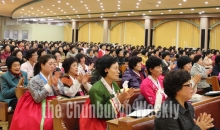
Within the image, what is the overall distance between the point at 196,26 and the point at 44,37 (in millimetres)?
16792

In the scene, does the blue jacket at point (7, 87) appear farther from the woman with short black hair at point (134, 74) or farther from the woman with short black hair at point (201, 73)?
the woman with short black hair at point (201, 73)

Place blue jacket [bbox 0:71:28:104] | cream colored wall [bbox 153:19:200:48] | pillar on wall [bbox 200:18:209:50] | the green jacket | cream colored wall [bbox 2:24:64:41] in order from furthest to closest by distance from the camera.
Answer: cream colored wall [bbox 2:24:64:41] → cream colored wall [bbox 153:19:200:48] → pillar on wall [bbox 200:18:209:50] → blue jacket [bbox 0:71:28:104] → the green jacket

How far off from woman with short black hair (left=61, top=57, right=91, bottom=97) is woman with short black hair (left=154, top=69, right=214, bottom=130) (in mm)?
1719

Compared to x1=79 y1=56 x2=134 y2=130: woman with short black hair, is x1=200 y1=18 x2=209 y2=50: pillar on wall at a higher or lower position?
higher

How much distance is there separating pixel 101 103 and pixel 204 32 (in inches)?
657

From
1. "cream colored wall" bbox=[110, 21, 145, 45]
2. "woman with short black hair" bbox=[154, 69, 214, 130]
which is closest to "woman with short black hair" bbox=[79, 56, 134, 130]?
"woman with short black hair" bbox=[154, 69, 214, 130]

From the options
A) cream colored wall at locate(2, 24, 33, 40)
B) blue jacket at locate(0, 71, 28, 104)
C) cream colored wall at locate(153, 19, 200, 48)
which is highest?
cream colored wall at locate(2, 24, 33, 40)

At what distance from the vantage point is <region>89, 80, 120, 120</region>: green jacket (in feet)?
9.62

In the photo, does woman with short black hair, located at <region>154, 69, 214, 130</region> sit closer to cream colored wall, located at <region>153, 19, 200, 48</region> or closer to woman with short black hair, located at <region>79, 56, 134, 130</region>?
woman with short black hair, located at <region>79, 56, 134, 130</region>

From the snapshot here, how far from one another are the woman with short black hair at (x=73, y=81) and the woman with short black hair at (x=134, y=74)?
1331mm

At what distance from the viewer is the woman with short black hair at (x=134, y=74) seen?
17.6 feet

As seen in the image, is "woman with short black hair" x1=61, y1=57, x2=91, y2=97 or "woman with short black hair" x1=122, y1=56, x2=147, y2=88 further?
"woman with short black hair" x1=122, y1=56, x2=147, y2=88

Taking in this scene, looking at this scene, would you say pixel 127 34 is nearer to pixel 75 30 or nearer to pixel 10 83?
pixel 75 30

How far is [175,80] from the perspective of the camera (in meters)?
2.33
